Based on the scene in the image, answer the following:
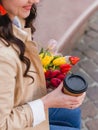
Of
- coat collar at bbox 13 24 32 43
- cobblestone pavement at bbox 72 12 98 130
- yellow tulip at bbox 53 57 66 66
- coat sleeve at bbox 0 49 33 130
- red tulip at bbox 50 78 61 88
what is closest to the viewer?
coat sleeve at bbox 0 49 33 130

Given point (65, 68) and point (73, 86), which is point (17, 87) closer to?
point (73, 86)

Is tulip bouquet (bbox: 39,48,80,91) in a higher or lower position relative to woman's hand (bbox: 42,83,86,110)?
lower

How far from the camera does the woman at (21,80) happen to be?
1.38 metres

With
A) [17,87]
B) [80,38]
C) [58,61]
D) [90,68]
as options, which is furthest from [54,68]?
[80,38]

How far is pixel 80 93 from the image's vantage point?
1.55 m

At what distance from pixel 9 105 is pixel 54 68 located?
52 centimetres

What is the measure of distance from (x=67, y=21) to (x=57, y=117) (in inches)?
58.9

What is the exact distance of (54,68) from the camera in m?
1.88

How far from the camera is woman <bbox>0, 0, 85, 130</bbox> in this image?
1379 millimetres

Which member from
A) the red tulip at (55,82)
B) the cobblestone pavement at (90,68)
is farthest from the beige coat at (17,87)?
the cobblestone pavement at (90,68)

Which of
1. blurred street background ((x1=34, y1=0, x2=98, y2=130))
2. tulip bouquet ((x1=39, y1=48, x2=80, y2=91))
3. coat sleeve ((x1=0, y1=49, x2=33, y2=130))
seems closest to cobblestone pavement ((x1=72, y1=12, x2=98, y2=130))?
blurred street background ((x1=34, y1=0, x2=98, y2=130))

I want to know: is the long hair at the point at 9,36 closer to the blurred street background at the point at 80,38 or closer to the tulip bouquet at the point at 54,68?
the tulip bouquet at the point at 54,68

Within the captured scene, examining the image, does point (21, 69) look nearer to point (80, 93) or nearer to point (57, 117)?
point (80, 93)

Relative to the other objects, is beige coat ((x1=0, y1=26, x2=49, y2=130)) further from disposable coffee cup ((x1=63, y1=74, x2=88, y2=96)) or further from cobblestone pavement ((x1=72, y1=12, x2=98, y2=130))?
cobblestone pavement ((x1=72, y1=12, x2=98, y2=130))
